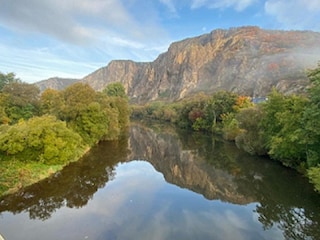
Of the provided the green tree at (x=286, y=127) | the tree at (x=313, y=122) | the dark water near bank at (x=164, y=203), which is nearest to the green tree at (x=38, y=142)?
the dark water near bank at (x=164, y=203)

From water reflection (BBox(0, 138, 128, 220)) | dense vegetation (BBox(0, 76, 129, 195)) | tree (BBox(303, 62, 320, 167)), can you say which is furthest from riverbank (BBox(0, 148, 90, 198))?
tree (BBox(303, 62, 320, 167))

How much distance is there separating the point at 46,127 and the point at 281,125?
1135 inches

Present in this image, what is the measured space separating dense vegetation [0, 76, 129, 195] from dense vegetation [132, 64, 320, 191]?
24.5 meters

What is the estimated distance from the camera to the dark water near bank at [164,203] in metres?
18.9

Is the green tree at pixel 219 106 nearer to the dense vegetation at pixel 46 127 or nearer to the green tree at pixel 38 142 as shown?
the dense vegetation at pixel 46 127

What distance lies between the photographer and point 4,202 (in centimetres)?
2212

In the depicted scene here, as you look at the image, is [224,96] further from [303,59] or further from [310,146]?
[303,59]

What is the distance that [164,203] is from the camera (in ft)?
81.6

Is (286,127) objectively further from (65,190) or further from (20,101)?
(20,101)

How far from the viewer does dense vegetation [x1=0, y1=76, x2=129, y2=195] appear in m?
28.6

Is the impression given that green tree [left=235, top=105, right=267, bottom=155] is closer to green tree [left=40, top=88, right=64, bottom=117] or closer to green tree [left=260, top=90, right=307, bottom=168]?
green tree [left=260, top=90, right=307, bottom=168]

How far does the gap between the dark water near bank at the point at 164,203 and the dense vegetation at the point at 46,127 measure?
202 cm

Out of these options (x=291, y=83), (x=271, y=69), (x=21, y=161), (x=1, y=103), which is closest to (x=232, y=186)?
(x=21, y=161)

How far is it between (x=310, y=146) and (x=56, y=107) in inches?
1513
